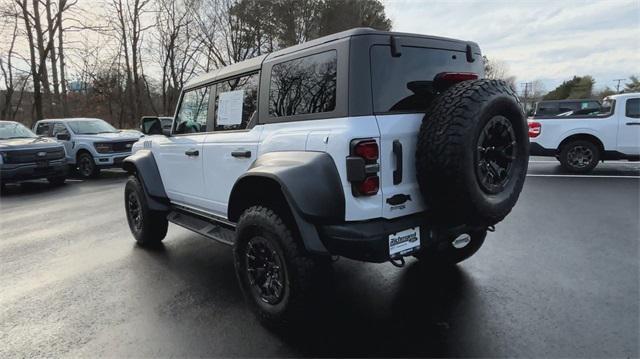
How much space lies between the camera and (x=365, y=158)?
2445 millimetres

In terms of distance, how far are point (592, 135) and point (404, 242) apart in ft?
28.3

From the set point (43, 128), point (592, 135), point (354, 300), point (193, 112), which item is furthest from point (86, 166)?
point (592, 135)

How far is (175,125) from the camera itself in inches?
180

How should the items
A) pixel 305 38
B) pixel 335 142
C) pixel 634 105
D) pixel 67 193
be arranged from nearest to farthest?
pixel 335 142 < pixel 634 105 < pixel 67 193 < pixel 305 38

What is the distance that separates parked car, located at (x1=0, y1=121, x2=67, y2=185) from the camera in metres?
9.46

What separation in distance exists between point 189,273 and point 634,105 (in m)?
9.70

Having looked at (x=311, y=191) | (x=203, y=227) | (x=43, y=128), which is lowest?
(x=203, y=227)

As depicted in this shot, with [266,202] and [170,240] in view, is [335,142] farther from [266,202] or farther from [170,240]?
[170,240]

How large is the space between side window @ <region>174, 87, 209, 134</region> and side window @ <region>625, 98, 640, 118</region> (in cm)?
915

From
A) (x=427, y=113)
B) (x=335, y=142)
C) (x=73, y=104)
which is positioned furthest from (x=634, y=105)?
(x=73, y=104)

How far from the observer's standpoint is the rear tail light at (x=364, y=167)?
2.41m

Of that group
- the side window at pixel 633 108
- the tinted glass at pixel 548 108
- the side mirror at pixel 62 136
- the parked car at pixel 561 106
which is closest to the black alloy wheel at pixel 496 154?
the side window at pixel 633 108

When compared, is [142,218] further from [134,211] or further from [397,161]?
[397,161]

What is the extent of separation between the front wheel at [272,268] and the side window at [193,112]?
156 cm
